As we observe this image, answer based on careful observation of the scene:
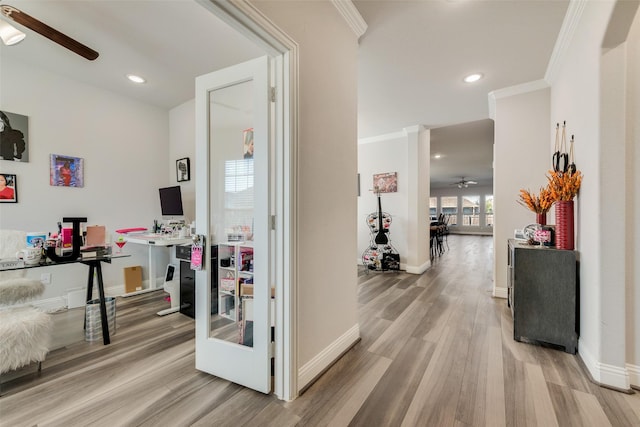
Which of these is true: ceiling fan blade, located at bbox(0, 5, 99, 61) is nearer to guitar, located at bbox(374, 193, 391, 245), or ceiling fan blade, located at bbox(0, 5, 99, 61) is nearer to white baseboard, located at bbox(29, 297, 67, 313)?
white baseboard, located at bbox(29, 297, 67, 313)

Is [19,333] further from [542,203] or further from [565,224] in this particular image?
[542,203]

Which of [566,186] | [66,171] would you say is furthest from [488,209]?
[66,171]

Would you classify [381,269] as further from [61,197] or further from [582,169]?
[61,197]

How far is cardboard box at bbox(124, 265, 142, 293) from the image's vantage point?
11.5 feet

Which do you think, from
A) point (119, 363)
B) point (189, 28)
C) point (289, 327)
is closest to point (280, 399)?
point (289, 327)

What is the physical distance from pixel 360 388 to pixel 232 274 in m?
1.11

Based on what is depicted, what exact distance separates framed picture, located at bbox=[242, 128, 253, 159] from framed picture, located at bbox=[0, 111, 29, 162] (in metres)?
2.92

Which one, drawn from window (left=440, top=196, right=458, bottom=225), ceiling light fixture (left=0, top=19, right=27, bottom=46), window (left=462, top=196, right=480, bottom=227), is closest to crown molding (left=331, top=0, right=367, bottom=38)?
ceiling light fixture (left=0, top=19, right=27, bottom=46)

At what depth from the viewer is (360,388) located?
5.24 feet

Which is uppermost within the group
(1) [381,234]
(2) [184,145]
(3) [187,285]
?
(2) [184,145]

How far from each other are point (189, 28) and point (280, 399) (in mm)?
2889

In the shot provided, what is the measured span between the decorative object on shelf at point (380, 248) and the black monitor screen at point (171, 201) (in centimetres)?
329

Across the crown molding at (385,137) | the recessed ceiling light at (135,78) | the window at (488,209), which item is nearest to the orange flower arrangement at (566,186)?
the crown molding at (385,137)

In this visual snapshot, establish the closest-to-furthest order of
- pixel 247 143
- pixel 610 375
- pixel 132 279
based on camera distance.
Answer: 1. pixel 610 375
2. pixel 247 143
3. pixel 132 279
